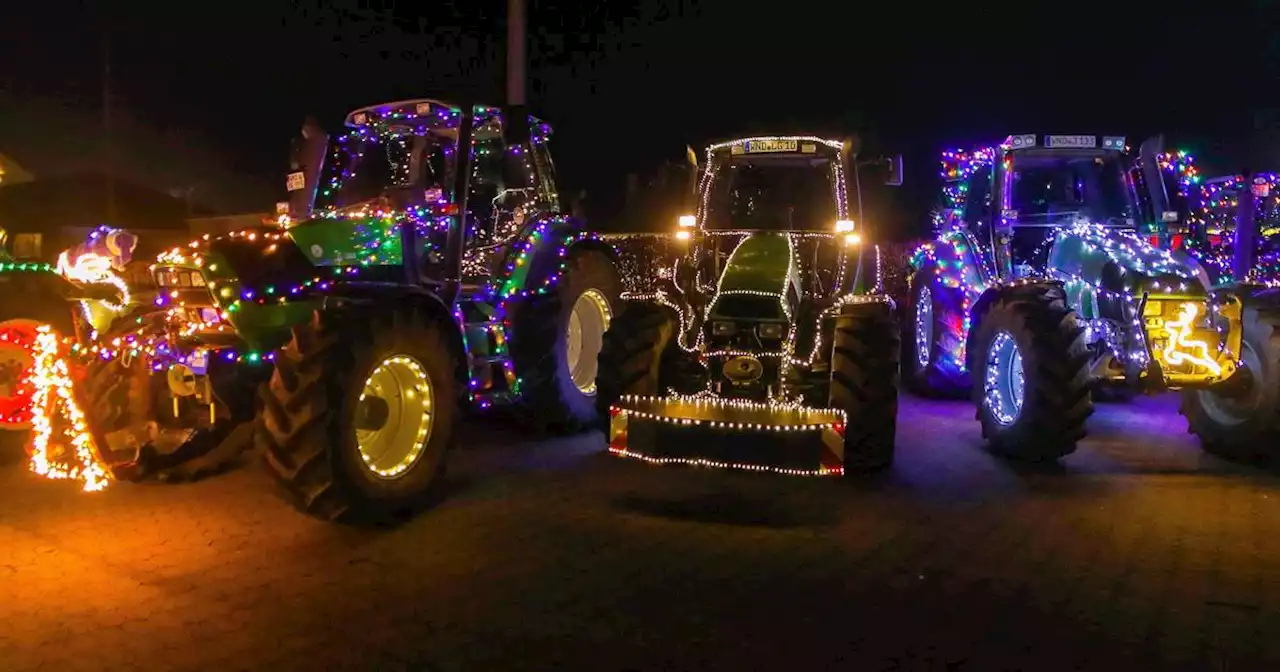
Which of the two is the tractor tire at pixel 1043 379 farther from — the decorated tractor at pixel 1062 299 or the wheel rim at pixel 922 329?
the wheel rim at pixel 922 329

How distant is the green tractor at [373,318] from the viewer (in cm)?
548

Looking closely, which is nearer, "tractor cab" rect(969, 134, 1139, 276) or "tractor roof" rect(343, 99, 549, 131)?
"tractor roof" rect(343, 99, 549, 131)

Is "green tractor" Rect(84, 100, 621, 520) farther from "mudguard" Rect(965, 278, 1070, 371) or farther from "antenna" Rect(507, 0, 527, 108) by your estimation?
"antenna" Rect(507, 0, 527, 108)

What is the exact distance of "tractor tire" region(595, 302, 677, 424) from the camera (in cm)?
689

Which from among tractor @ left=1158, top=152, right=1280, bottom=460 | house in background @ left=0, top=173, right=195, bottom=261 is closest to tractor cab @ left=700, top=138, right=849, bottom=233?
tractor @ left=1158, top=152, right=1280, bottom=460

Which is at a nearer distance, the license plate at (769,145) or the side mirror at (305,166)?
the side mirror at (305,166)

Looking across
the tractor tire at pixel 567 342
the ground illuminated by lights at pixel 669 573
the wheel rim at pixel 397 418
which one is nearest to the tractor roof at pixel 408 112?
the tractor tire at pixel 567 342

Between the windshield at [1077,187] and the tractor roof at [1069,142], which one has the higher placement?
the tractor roof at [1069,142]

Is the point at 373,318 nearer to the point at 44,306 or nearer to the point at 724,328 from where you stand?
the point at 724,328

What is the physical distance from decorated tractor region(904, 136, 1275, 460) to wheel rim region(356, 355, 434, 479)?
423 centimetres

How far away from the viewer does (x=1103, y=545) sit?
5480 millimetres

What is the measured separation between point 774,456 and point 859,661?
2.12 meters

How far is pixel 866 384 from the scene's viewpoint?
6359 millimetres

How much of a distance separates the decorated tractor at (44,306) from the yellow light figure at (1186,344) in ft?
24.5
